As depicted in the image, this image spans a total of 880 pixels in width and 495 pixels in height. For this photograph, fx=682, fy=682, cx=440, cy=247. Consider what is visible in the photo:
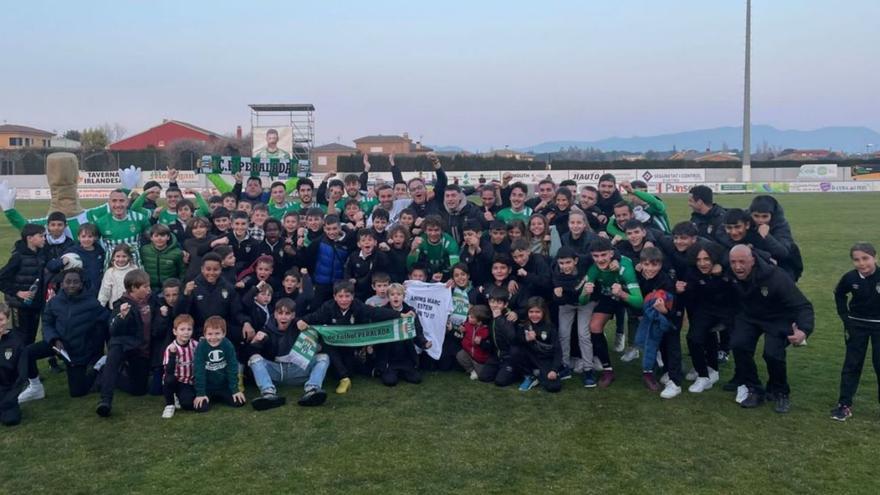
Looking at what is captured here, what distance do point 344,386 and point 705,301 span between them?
360 cm

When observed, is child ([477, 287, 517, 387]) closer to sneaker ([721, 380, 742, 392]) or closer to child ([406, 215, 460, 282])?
child ([406, 215, 460, 282])

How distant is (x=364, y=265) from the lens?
297 inches

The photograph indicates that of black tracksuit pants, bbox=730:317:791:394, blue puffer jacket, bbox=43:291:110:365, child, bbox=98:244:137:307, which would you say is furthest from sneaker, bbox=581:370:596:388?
blue puffer jacket, bbox=43:291:110:365

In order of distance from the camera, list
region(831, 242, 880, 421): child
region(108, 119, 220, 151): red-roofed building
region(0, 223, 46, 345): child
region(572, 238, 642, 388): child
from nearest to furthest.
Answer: region(831, 242, 880, 421): child, region(572, 238, 642, 388): child, region(0, 223, 46, 345): child, region(108, 119, 220, 151): red-roofed building

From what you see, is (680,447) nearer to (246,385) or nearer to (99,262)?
(246,385)

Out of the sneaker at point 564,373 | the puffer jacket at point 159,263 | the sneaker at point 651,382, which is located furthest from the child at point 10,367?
the sneaker at point 651,382

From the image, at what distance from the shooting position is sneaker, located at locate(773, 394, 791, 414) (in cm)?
591

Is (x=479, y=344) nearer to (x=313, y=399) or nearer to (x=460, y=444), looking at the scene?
(x=313, y=399)

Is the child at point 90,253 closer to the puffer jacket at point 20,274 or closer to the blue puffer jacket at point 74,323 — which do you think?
the puffer jacket at point 20,274

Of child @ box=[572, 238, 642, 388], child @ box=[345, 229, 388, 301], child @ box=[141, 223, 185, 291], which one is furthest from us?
child @ box=[345, 229, 388, 301]

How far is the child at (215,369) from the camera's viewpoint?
20.0 feet

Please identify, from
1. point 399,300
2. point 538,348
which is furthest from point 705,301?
point 399,300

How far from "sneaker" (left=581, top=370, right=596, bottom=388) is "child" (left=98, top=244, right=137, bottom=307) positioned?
4702 mm

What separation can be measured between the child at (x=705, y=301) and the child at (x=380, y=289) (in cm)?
295
